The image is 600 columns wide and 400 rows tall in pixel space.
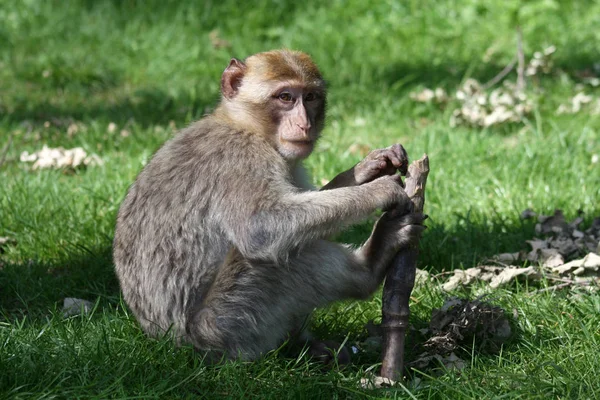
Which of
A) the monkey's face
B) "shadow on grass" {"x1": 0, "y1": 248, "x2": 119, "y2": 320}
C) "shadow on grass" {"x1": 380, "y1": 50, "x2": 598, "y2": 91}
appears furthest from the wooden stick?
"shadow on grass" {"x1": 380, "y1": 50, "x2": 598, "y2": 91}

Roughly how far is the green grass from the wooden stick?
16cm

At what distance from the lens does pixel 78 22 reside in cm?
1048

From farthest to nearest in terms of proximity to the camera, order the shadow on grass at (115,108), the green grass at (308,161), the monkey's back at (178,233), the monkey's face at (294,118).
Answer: the shadow on grass at (115,108) → the monkey's face at (294,118) → the monkey's back at (178,233) → the green grass at (308,161)

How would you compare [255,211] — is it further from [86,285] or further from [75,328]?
[86,285]

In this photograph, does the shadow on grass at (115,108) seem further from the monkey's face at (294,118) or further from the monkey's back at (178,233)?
the monkey's back at (178,233)

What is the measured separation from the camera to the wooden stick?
394 centimetres

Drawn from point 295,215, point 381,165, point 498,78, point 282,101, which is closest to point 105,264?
point 282,101

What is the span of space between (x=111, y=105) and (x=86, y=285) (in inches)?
149

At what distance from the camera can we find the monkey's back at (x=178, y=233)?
412cm

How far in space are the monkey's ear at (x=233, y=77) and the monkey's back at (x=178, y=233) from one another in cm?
52

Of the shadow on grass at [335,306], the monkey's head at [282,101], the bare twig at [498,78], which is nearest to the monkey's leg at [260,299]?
the shadow on grass at [335,306]

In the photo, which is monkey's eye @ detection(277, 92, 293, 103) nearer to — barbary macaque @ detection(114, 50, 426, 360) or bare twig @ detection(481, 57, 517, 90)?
barbary macaque @ detection(114, 50, 426, 360)

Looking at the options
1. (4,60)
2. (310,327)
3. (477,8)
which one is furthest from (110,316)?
(477,8)

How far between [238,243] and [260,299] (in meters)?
0.27
